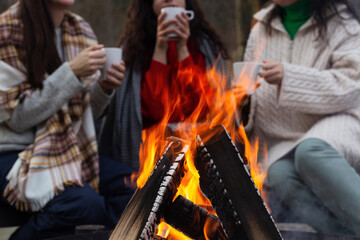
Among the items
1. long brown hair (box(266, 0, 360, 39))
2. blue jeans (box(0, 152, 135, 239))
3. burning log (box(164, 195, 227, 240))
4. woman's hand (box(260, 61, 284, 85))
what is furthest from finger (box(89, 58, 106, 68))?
long brown hair (box(266, 0, 360, 39))

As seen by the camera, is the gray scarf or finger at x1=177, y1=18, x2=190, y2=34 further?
the gray scarf

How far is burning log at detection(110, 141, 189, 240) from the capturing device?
3.97ft

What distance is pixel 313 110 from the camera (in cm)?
224

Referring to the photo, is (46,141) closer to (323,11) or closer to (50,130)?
(50,130)

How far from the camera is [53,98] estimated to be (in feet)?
7.06

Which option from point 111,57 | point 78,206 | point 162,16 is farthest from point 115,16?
point 78,206

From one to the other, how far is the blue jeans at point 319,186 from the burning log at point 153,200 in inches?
39.2

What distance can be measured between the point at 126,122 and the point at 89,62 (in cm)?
51

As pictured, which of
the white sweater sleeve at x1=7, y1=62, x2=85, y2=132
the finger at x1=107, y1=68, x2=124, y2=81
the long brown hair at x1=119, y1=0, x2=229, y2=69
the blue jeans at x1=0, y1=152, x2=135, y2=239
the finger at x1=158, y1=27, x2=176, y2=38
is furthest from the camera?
the long brown hair at x1=119, y1=0, x2=229, y2=69

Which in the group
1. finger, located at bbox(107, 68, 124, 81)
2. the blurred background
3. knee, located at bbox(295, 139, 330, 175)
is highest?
finger, located at bbox(107, 68, 124, 81)

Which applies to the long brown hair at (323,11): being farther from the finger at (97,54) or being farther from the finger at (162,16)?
the finger at (97,54)

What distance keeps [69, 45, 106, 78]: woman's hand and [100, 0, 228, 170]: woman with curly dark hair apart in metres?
0.39

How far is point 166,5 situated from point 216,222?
5.11 ft

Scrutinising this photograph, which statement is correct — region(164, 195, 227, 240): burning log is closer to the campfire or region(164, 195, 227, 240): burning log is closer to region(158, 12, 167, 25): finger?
the campfire
